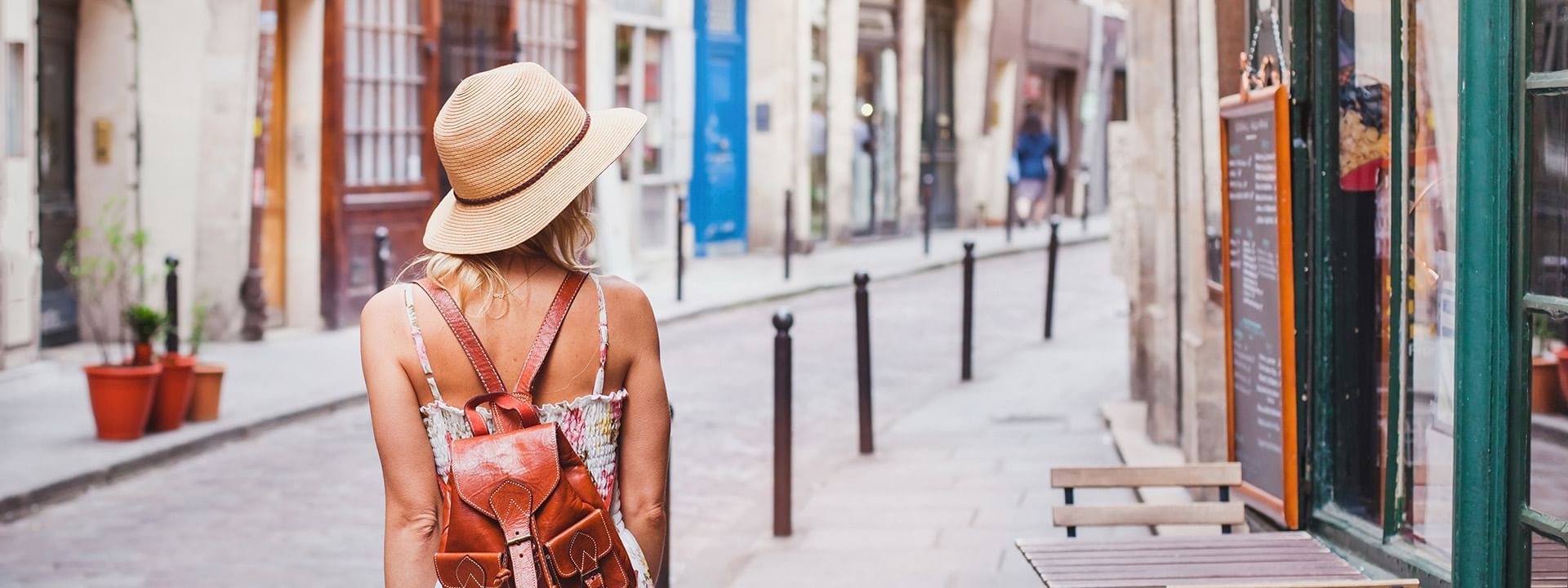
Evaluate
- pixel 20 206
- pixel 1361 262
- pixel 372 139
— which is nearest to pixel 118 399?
pixel 20 206

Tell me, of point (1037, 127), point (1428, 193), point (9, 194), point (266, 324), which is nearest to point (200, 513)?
point (9, 194)

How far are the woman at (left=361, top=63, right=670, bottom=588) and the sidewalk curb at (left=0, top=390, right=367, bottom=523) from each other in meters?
5.33

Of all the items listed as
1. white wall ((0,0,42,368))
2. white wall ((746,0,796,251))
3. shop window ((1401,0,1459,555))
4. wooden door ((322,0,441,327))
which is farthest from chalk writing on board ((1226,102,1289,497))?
white wall ((746,0,796,251))

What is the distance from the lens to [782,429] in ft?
23.2

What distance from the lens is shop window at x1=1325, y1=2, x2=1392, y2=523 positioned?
479cm

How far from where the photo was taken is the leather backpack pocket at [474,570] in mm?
2705

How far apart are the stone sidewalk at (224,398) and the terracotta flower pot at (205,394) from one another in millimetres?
96

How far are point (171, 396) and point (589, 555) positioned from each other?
277 inches

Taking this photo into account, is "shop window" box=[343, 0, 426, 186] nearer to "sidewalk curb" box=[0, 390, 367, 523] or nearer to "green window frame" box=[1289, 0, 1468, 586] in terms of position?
"sidewalk curb" box=[0, 390, 367, 523]

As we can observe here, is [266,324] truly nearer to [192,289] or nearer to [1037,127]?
[192,289]

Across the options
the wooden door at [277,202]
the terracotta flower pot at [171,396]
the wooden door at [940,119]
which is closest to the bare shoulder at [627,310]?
the terracotta flower pot at [171,396]

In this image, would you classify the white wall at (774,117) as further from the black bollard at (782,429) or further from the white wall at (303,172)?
the black bollard at (782,429)

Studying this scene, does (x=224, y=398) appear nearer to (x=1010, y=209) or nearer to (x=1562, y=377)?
(x=1562, y=377)

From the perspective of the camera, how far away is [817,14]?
930 inches
